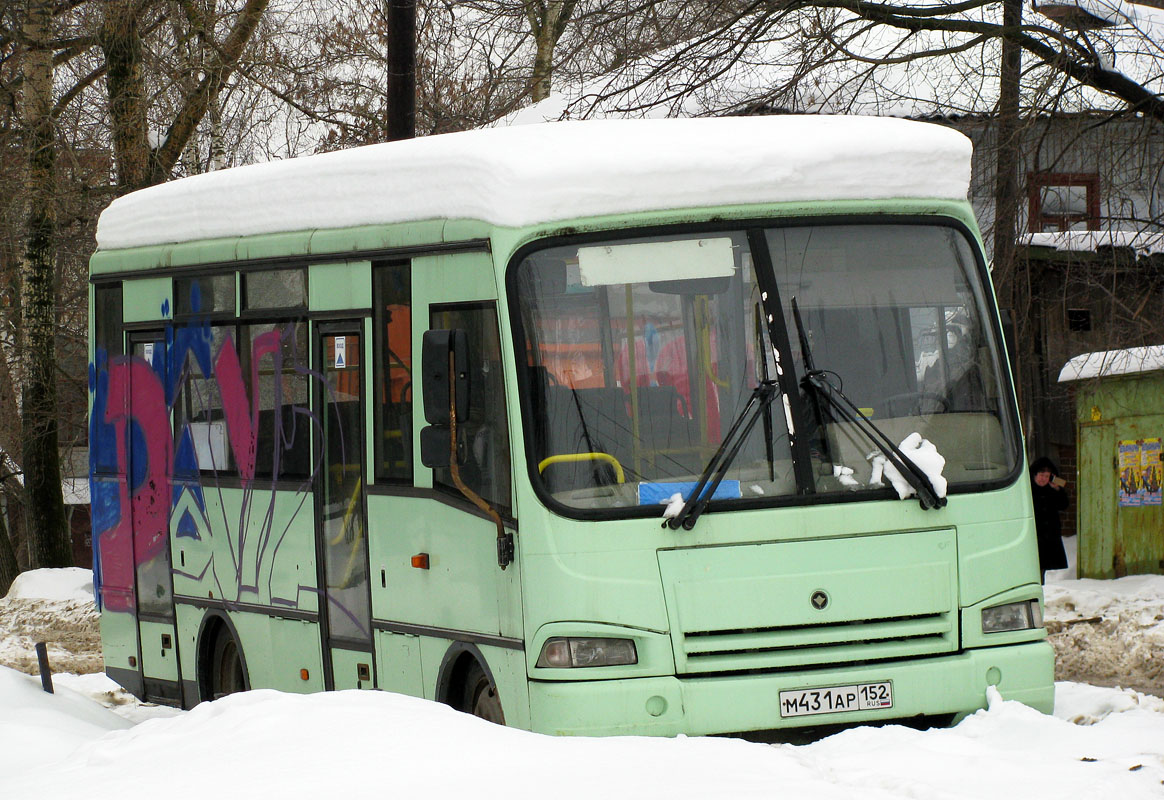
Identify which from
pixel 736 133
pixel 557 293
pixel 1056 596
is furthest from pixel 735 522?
pixel 1056 596

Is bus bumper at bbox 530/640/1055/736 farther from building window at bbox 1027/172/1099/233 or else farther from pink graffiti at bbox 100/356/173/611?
building window at bbox 1027/172/1099/233

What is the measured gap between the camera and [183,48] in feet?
Answer: 62.9

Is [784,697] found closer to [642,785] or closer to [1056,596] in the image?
[642,785]

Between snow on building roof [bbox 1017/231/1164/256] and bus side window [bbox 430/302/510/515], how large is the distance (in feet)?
27.3

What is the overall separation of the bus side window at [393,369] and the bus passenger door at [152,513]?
2.61 meters

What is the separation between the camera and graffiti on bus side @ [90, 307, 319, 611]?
8.56 meters

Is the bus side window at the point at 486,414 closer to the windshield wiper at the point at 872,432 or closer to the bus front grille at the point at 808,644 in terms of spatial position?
the bus front grille at the point at 808,644

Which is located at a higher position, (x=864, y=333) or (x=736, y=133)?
(x=736, y=133)

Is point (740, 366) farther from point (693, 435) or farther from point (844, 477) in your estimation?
point (844, 477)

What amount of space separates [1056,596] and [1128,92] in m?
4.21

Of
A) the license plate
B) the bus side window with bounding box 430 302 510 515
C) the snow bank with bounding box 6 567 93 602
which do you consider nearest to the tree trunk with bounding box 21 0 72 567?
the snow bank with bounding box 6 567 93 602

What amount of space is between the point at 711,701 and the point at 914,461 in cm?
123

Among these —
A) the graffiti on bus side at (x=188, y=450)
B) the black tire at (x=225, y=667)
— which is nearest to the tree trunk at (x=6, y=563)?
the graffiti on bus side at (x=188, y=450)

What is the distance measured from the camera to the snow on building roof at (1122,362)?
539 inches
